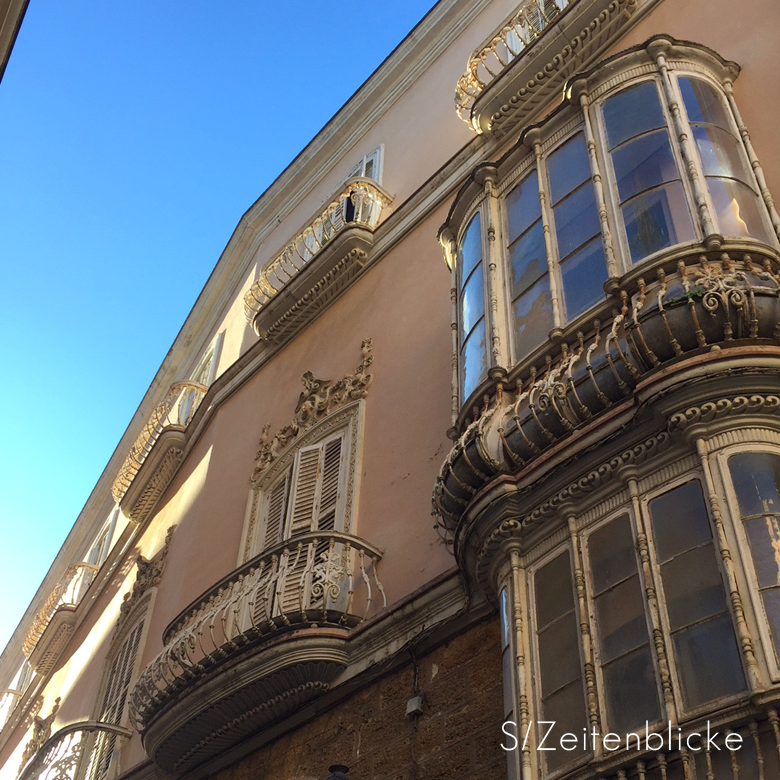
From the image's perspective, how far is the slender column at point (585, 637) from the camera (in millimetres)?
5387

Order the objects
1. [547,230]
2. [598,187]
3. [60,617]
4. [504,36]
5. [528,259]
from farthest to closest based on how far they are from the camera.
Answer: [60,617], [504,36], [528,259], [547,230], [598,187]

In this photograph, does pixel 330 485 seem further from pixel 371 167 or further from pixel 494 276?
pixel 371 167

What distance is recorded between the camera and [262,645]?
8664mm

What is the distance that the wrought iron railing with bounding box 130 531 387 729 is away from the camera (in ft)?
28.8

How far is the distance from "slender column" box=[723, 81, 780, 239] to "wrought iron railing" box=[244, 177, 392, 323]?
5863 mm

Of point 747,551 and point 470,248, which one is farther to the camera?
point 470,248

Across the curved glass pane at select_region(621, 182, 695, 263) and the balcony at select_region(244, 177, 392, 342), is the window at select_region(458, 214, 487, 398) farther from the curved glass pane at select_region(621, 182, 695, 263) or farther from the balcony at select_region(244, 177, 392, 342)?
the balcony at select_region(244, 177, 392, 342)

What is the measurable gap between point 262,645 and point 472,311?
3.36 meters

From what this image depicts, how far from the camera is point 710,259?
6.75 metres

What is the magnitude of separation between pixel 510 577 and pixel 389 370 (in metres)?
A: 4.92

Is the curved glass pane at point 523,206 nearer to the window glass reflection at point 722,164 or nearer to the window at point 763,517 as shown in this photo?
the window glass reflection at point 722,164

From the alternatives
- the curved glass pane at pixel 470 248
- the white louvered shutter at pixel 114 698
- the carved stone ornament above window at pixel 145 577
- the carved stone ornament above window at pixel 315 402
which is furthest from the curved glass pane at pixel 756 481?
the carved stone ornament above window at pixel 145 577

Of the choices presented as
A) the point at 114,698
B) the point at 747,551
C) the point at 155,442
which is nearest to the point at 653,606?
the point at 747,551

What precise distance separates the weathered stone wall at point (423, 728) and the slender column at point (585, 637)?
3.91 feet
